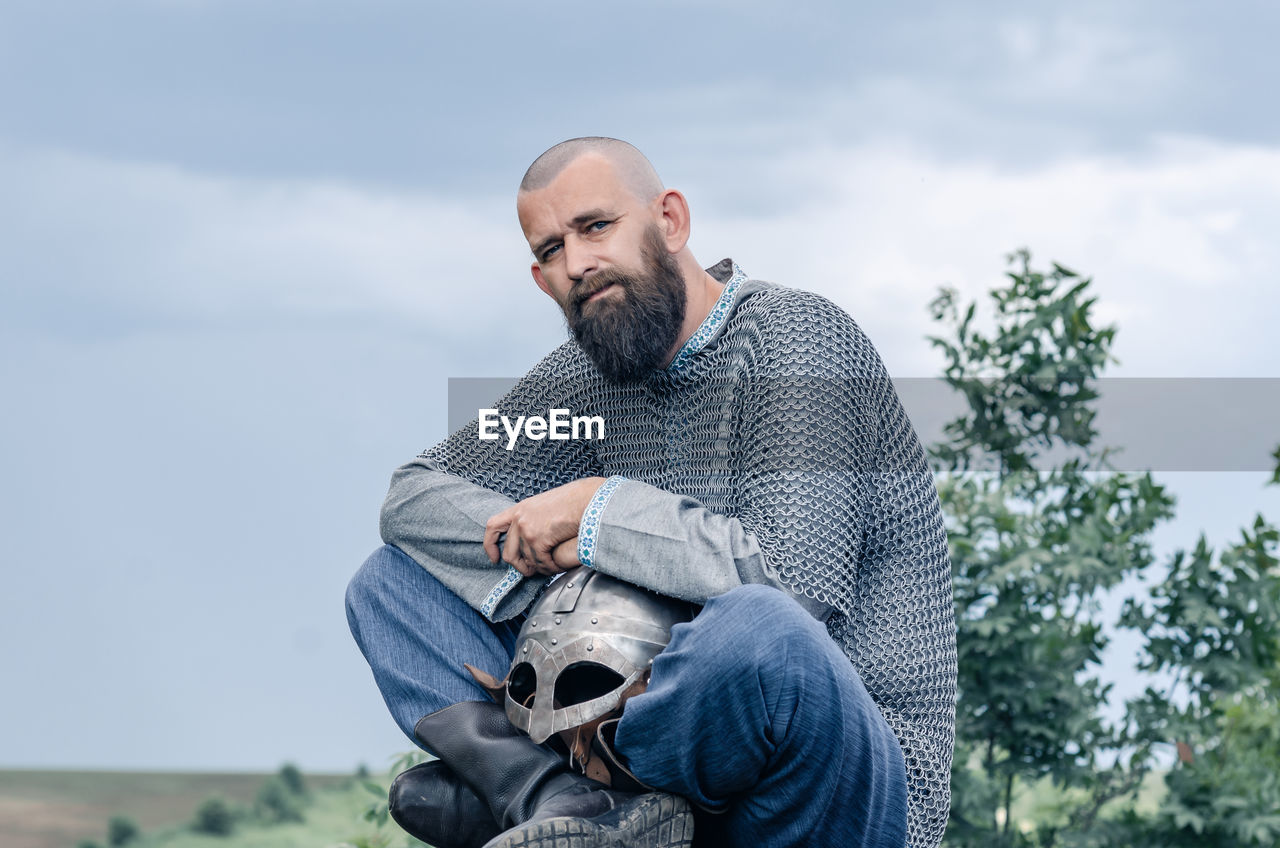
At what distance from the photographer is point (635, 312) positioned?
2.94m

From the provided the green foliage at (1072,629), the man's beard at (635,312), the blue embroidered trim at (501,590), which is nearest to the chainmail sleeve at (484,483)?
→ the blue embroidered trim at (501,590)

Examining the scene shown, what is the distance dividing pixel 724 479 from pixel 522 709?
25.9 inches

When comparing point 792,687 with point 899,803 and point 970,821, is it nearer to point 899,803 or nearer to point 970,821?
point 899,803

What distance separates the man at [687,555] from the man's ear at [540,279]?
0.01 metres

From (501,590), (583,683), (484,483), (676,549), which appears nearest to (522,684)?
(583,683)

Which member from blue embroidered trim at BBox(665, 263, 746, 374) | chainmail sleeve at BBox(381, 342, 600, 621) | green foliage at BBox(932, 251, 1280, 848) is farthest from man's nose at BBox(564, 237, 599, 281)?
green foliage at BBox(932, 251, 1280, 848)

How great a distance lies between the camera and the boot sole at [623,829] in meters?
2.15

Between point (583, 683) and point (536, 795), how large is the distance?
0.23 meters

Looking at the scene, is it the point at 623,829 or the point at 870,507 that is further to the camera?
the point at 870,507

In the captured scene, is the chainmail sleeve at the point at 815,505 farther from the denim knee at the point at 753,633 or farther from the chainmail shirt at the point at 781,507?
the denim knee at the point at 753,633

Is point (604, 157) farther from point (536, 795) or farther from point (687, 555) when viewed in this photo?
point (536, 795)

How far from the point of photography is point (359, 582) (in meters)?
2.97

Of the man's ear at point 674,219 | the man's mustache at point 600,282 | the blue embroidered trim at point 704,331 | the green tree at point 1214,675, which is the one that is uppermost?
the man's ear at point 674,219

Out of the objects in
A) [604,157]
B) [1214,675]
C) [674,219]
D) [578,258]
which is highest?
[604,157]
